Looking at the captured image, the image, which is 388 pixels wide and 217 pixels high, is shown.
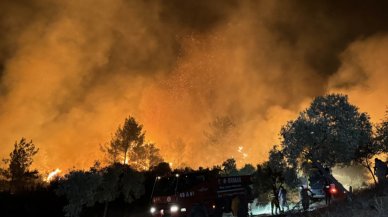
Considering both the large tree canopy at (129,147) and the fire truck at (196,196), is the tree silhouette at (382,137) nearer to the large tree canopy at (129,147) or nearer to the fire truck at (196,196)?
the fire truck at (196,196)

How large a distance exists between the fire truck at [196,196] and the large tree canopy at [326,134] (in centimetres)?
557

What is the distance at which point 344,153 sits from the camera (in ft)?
72.1

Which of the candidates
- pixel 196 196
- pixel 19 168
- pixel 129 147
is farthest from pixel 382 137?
pixel 19 168

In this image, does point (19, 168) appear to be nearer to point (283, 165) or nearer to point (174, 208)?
point (174, 208)

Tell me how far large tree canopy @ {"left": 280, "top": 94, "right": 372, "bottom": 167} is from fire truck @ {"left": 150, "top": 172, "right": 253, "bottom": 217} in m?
5.57

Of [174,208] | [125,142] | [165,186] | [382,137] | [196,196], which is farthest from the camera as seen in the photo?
[125,142]

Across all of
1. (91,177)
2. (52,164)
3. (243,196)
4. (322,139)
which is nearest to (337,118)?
(322,139)

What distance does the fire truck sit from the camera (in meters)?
23.2

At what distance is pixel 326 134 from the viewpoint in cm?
2202

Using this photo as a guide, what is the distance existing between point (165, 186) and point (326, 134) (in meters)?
11.3

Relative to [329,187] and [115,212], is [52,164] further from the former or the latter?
[329,187]

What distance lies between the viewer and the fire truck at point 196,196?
23.2 metres

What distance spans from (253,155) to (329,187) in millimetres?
86837

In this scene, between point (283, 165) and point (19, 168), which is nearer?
point (283, 165)
